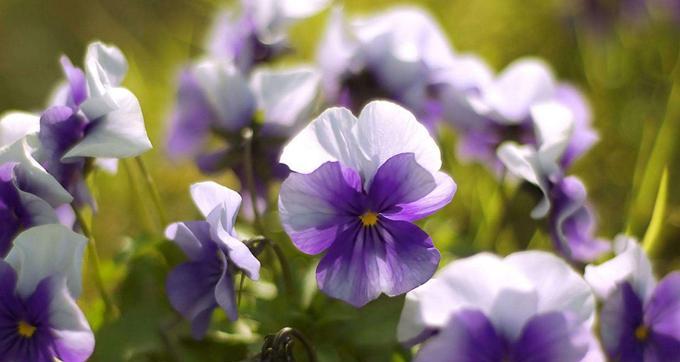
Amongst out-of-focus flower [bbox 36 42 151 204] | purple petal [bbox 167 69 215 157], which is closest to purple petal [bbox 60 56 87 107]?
out-of-focus flower [bbox 36 42 151 204]

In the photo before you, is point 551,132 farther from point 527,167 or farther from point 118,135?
point 118,135

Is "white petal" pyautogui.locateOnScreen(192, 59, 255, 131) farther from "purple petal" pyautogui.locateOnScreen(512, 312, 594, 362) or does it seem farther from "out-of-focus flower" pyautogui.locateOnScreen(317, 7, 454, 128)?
"purple petal" pyautogui.locateOnScreen(512, 312, 594, 362)

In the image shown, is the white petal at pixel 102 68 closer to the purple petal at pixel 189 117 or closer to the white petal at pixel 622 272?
the purple petal at pixel 189 117

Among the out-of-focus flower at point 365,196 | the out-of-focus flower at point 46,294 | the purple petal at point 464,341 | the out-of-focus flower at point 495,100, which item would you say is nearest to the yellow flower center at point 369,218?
the out-of-focus flower at point 365,196

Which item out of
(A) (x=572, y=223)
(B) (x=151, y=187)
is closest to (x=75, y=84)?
(B) (x=151, y=187)

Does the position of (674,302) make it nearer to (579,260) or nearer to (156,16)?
(579,260)

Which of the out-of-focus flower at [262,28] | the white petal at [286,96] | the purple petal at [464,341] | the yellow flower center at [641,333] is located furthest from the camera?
the out-of-focus flower at [262,28]

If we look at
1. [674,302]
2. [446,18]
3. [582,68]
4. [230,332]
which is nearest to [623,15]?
[582,68]
